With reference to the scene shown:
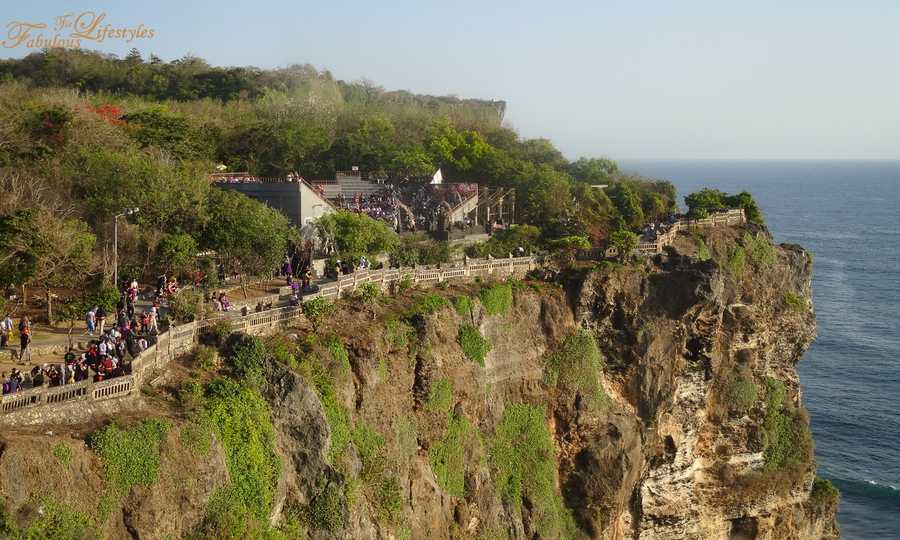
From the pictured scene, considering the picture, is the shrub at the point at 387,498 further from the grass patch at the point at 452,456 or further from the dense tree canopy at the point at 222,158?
the dense tree canopy at the point at 222,158

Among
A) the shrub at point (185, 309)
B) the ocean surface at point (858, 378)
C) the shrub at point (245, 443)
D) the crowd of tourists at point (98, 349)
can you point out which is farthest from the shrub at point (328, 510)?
the ocean surface at point (858, 378)

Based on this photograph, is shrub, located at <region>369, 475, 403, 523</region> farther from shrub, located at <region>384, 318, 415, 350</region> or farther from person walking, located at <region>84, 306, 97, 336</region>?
person walking, located at <region>84, 306, 97, 336</region>

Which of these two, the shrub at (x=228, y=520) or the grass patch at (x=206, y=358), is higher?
the grass patch at (x=206, y=358)

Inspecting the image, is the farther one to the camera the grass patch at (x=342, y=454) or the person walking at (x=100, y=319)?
the person walking at (x=100, y=319)

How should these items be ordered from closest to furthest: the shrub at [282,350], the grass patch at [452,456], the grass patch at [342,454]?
the grass patch at [342,454] < the shrub at [282,350] < the grass patch at [452,456]

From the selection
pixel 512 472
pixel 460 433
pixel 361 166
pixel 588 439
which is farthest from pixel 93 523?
pixel 361 166

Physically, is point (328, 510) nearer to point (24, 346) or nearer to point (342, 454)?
point (342, 454)
